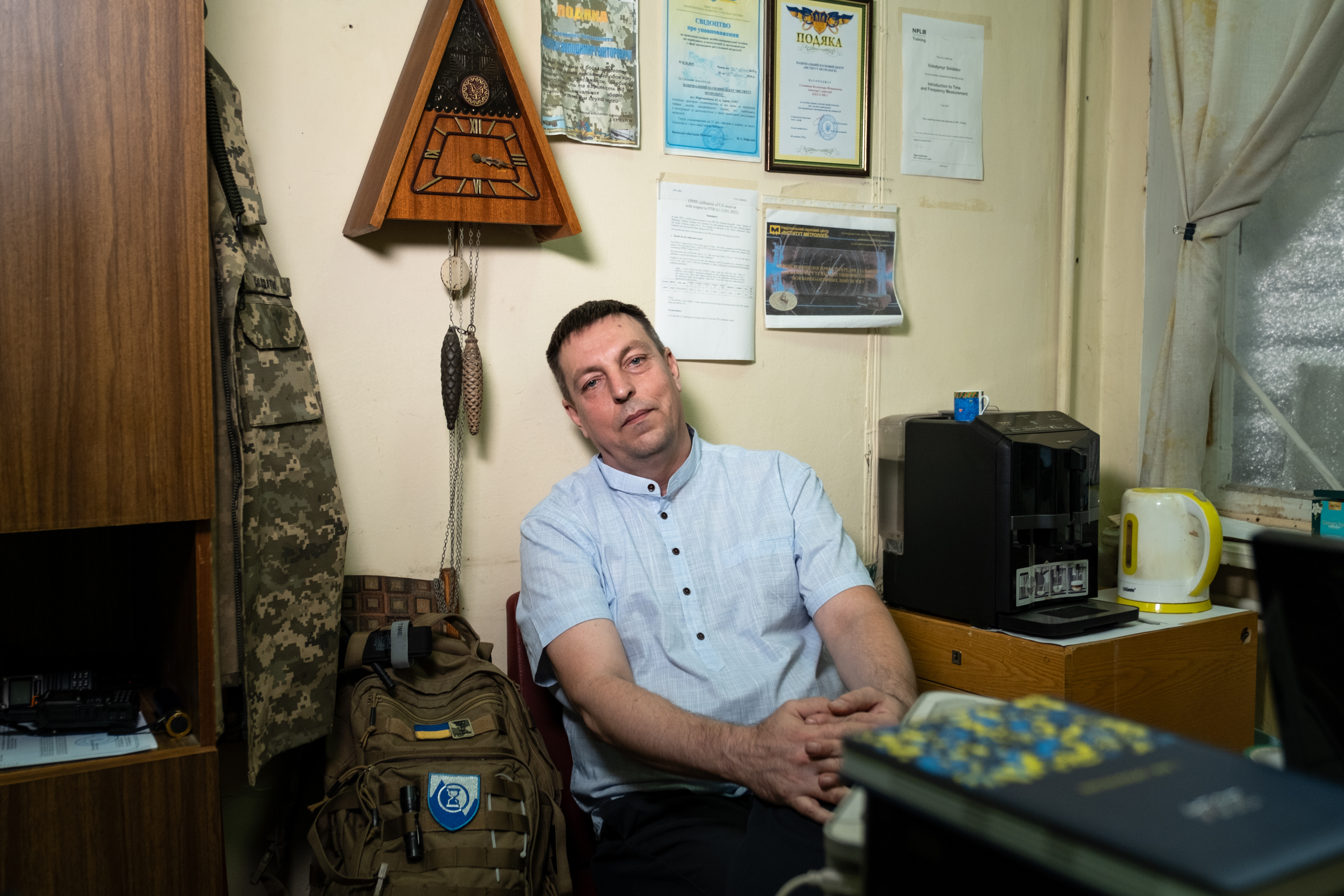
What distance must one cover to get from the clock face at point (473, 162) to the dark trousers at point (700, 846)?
44.4 inches

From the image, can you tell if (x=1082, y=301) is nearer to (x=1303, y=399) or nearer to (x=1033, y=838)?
(x=1303, y=399)

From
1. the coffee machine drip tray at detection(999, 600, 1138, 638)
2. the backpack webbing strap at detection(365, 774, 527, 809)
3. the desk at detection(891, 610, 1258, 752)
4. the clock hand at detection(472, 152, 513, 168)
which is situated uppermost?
the clock hand at detection(472, 152, 513, 168)

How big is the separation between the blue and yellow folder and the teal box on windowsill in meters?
1.54

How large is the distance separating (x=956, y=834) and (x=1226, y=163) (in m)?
2.10

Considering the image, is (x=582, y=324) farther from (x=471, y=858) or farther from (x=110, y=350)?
(x=471, y=858)

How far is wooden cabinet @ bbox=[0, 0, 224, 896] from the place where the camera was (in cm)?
107

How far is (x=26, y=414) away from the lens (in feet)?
3.53

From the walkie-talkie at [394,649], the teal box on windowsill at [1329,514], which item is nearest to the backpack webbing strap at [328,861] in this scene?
the walkie-talkie at [394,649]

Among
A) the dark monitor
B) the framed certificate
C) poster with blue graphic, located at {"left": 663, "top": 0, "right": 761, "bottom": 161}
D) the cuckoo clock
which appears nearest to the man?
the cuckoo clock

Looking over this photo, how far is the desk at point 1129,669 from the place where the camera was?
167cm

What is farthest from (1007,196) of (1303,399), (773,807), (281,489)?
(281,489)

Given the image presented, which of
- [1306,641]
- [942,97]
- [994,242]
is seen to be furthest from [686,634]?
[942,97]

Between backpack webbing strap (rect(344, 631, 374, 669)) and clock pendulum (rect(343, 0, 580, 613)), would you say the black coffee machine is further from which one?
backpack webbing strap (rect(344, 631, 374, 669))

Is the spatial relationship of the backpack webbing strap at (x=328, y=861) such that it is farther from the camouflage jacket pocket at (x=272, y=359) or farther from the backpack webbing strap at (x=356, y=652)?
the camouflage jacket pocket at (x=272, y=359)
